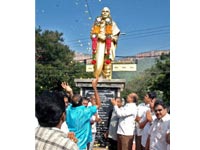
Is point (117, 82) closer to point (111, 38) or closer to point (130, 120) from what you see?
point (111, 38)

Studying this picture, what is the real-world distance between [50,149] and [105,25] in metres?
4.26

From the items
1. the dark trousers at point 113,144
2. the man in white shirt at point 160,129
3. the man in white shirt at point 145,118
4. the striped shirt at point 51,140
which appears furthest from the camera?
the dark trousers at point 113,144

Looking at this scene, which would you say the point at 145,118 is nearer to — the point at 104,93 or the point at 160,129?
the point at 160,129

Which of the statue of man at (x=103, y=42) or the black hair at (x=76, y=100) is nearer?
the black hair at (x=76, y=100)

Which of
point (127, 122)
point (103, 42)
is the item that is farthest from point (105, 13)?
point (127, 122)

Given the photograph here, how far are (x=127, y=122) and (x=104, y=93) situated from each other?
6.06 ft

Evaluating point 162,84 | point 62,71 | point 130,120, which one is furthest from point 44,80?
point 130,120

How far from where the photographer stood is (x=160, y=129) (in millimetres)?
2227

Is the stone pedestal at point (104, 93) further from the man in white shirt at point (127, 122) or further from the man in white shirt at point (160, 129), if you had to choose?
the man in white shirt at point (160, 129)

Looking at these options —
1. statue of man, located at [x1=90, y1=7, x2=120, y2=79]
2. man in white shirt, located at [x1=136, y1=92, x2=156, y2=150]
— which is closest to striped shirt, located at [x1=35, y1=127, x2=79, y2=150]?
man in white shirt, located at [x1=136, y1=92, x2=156, y2=150]

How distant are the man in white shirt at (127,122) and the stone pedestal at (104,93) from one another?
4.84ft

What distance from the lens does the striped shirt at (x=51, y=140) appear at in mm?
1226

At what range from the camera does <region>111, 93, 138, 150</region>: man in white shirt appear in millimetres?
3215

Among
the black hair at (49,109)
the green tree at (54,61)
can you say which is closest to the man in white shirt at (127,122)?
the black hair at (49,109)
